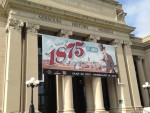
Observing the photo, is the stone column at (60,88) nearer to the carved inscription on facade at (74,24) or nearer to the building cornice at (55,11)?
the carved inscription on facade at (74,24)


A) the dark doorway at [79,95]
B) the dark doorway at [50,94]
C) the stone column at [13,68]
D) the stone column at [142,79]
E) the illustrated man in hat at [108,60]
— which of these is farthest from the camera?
the stone column at [142,79]

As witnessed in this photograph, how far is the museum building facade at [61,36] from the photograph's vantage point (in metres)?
17.9

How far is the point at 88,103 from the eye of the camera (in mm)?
21453

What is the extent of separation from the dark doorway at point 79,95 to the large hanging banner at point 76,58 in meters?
2.53

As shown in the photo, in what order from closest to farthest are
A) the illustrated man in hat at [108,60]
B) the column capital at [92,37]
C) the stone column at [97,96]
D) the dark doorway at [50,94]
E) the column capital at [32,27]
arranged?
1. the column capital at [32,27]
2. the stone column at [97,96]
3. the dark doorway at [50,94]
4. the illustrated man in hat at [108,60]
5. the column capital at [92,37]

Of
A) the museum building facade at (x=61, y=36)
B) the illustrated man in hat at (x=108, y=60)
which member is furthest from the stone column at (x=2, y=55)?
the illustrated man in hat at (x=108, y=60)

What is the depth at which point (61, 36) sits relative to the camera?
2134 cm

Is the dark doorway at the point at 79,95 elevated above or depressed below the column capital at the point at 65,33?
below

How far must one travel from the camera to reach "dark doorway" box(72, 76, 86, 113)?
72.8ft

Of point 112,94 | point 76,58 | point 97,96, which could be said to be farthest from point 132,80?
Answer: point 76,58

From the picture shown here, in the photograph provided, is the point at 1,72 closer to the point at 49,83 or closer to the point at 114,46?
the point at 49,83

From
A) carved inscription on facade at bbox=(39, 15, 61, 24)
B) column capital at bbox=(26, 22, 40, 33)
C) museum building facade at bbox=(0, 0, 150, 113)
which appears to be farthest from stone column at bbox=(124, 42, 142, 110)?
column capital at bbox=(26, 22, 40, 33)

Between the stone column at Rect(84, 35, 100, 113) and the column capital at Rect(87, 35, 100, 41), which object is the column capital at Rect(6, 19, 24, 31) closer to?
the column capital at Rect(87, 35, 100, 41)

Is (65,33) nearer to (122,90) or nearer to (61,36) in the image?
(61,36)
